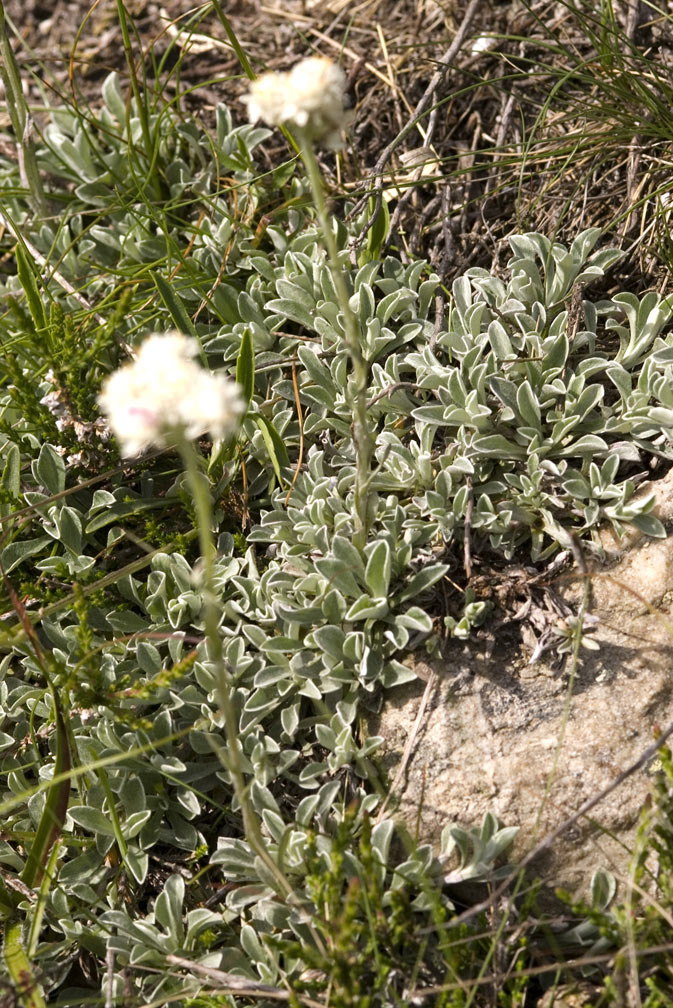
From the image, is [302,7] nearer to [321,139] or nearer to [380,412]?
[380,412]

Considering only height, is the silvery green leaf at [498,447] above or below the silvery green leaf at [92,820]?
above

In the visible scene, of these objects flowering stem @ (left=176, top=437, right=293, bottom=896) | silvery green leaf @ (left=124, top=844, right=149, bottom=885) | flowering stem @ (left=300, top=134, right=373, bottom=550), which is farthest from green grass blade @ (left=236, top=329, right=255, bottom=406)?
silvery green leaf @ (left=124, top=844, right=149, bottom=885)

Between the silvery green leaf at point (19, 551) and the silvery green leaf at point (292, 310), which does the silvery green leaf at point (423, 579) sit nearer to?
the silvery green leaf at point (292, 310)

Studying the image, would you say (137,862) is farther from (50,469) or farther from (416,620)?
(50,469)

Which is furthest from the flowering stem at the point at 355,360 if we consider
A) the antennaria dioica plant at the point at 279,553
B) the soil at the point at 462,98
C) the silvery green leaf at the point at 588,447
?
the soil at the point at 462,98

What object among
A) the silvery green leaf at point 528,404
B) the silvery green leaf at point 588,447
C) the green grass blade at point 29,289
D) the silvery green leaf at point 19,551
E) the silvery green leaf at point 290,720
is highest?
the green grass blade at point 29,289

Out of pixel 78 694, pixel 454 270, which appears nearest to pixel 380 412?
pixel 454 270

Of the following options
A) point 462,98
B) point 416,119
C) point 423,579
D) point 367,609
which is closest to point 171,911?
point 367,609
